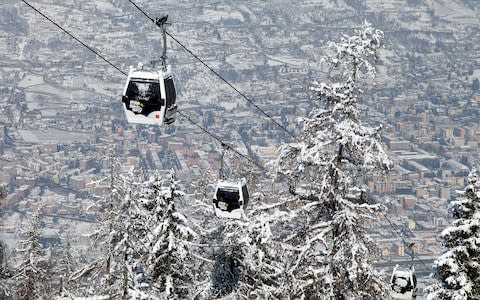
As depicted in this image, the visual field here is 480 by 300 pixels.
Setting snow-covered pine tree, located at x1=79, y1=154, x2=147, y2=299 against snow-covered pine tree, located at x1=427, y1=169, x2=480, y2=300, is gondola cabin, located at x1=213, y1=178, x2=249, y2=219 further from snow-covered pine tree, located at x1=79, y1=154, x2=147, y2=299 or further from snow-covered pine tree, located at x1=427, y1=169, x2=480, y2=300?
snow-covered pine tree, located at x1=427, y1=169, x2=480, y2=300

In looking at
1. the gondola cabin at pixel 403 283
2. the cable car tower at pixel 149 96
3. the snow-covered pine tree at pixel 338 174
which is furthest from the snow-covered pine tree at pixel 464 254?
the cable car tower at pixel 149 96

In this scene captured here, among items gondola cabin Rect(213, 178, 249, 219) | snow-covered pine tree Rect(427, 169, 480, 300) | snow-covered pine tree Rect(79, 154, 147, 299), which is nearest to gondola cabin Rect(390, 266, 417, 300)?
snow-covered pine tree Rect(427, 169, 480, 300)

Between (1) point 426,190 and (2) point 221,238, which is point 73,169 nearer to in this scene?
(1) point 426,190

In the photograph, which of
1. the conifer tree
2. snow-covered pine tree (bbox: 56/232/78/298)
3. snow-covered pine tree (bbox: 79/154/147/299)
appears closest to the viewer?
snow-covered pine tree (bbox: 79/154/147/299)

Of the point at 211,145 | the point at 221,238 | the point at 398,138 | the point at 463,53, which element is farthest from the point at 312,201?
the point at 463,53

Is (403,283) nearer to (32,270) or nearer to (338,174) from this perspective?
(338,174)

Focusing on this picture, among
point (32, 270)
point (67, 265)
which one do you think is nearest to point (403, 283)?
point (32, 270)

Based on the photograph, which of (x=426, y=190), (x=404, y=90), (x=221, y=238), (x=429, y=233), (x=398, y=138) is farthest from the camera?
(x=404, y=90)
